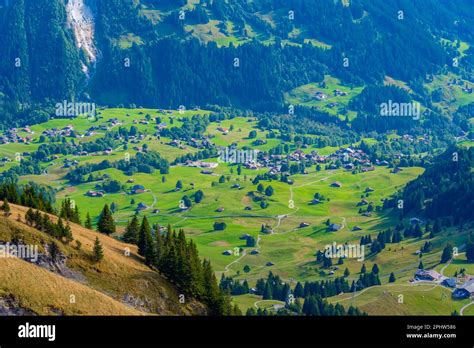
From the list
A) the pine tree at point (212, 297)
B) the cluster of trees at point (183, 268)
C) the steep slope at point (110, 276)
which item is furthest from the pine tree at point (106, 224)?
the pine tree at point (212, 297)

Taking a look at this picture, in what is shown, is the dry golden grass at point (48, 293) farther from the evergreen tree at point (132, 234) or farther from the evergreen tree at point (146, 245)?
the evergreen tree at point (132, 234)

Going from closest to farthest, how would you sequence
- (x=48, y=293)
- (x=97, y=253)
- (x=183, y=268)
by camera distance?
(x=48, y=293)
(x=97, y=253)
(x=183, y=268)

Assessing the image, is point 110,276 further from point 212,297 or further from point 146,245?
point 212,297

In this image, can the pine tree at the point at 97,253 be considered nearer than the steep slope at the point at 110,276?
No

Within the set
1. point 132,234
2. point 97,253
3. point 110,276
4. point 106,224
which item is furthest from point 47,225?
point 106,224
